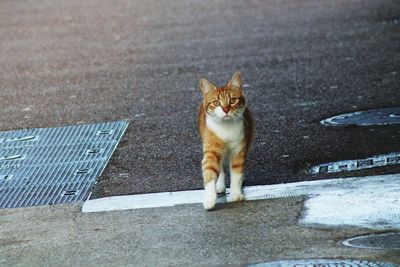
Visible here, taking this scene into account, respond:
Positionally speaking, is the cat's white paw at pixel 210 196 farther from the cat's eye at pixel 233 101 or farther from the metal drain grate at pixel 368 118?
the metal drain grate at pixel 368 118

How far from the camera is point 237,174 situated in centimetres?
853

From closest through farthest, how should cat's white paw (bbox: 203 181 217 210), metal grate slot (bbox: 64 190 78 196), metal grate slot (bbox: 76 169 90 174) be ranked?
cat's white paw (bbox: 203 181 217 210) < metal grate slot (bbox: 64 190 78 196) < metal grate slot (bbox: 76 169 90 174)

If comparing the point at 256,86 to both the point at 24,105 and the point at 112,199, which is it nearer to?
the point at 24,105

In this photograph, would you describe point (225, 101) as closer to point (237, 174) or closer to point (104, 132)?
point (237, 174)

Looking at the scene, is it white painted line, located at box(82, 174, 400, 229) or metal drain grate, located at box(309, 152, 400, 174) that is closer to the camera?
white painted line, located at box(82, 174, 400, 229)

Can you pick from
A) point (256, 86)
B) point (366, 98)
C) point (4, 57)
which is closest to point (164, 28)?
point (4, 57)

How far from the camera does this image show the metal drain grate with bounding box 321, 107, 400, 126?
36.0 ft

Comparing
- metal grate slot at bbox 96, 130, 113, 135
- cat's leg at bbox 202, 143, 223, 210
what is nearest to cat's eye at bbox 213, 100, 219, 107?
cat's leg at bbox 202, 143, 223, 210

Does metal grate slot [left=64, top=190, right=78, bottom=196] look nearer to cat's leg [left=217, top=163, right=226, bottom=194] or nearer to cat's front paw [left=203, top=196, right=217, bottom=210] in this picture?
cat's leg [left=217, top=163, right=226, bottom=194]

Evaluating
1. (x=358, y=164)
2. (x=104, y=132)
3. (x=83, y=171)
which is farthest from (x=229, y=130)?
(x=104, y=132)

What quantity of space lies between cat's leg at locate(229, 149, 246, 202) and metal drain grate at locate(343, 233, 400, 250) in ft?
4.23

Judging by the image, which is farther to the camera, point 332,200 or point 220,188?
point 220,188

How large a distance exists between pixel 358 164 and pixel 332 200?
121 cm

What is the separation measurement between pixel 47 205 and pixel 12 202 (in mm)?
361
